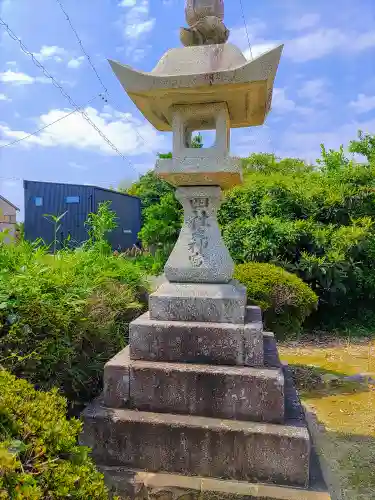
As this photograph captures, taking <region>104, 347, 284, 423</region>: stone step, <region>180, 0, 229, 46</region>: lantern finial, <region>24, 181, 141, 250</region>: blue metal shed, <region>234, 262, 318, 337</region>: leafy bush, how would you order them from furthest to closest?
1. <region>24, 181, 141, 250</region>: blue metal shed
2. <region>234, 262, 318, 337</region>: leafy bush
3. <region>180, 0, 229, 46</region>: lantern finial
4. <region>104, 347, 284, 423</region>: stone step

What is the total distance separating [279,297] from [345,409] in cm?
153

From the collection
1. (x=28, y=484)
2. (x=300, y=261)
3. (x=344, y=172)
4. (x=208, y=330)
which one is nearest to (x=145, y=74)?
(x=208, y=330)

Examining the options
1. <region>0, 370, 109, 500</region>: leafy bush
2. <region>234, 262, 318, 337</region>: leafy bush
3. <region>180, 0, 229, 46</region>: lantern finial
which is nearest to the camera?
<region>0, 370, 109, 500</region>: leafy bush

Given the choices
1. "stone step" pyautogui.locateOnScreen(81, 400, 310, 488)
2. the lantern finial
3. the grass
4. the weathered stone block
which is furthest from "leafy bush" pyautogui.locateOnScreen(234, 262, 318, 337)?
the lantern finial

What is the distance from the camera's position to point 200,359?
233 centimetres

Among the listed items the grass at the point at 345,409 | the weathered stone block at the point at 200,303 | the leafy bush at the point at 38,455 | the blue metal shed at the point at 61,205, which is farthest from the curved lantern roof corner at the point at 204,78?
the blue metal shed at the point at 61,205

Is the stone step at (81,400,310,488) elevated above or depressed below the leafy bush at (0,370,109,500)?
below

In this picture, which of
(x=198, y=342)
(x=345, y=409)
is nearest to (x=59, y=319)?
(x=198, y=342)

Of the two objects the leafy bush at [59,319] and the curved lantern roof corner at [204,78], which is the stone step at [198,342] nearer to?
the leafy bush at [59,319]

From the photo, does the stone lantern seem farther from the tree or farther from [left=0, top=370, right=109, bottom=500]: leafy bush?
the tree

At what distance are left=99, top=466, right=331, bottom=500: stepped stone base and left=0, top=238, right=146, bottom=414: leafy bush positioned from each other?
677 millimetres

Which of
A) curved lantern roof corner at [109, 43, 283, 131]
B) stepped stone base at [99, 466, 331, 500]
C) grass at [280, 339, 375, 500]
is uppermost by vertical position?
curved lantern roof corner at [109, 43, 283, 131]

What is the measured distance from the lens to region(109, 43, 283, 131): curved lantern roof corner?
2.24m

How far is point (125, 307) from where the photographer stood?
334 cm
